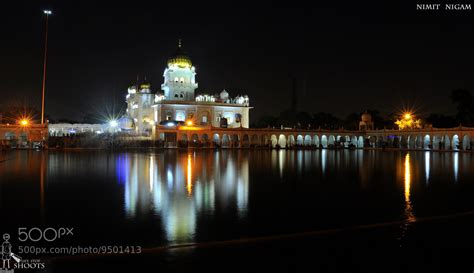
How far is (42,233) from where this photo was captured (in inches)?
356

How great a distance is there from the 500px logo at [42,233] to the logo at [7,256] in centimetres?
36

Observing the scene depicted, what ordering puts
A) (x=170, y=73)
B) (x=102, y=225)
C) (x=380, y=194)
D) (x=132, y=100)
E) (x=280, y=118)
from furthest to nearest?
(x=280, y=118) < (x=132, y=100) < (x=170, y=73) < (x=380, y=194) < (x=102, y=225)

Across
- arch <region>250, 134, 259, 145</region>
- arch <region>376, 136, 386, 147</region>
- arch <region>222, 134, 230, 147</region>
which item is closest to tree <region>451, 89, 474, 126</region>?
arch <region>376, 136, 386, 147</region>

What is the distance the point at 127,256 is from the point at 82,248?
0.97 m

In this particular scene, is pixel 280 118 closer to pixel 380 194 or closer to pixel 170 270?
pixel 380 194

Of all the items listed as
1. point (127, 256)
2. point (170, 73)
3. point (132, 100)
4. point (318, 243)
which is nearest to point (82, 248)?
point (127, 256)

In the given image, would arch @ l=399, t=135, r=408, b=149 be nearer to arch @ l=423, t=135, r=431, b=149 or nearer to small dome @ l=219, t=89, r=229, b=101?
arch @ l=423, t=135, r=431, b=149

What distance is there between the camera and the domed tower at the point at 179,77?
67.9 meters

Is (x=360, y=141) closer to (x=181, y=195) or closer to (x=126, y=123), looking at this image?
(x=126, y=123)

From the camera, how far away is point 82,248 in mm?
8055

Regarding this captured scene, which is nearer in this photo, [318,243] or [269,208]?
[318,243]

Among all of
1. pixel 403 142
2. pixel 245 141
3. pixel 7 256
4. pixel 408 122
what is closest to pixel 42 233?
pixel 7 256

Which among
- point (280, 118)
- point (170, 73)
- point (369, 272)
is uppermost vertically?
point (170, 73)

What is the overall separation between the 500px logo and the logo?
356 mm
